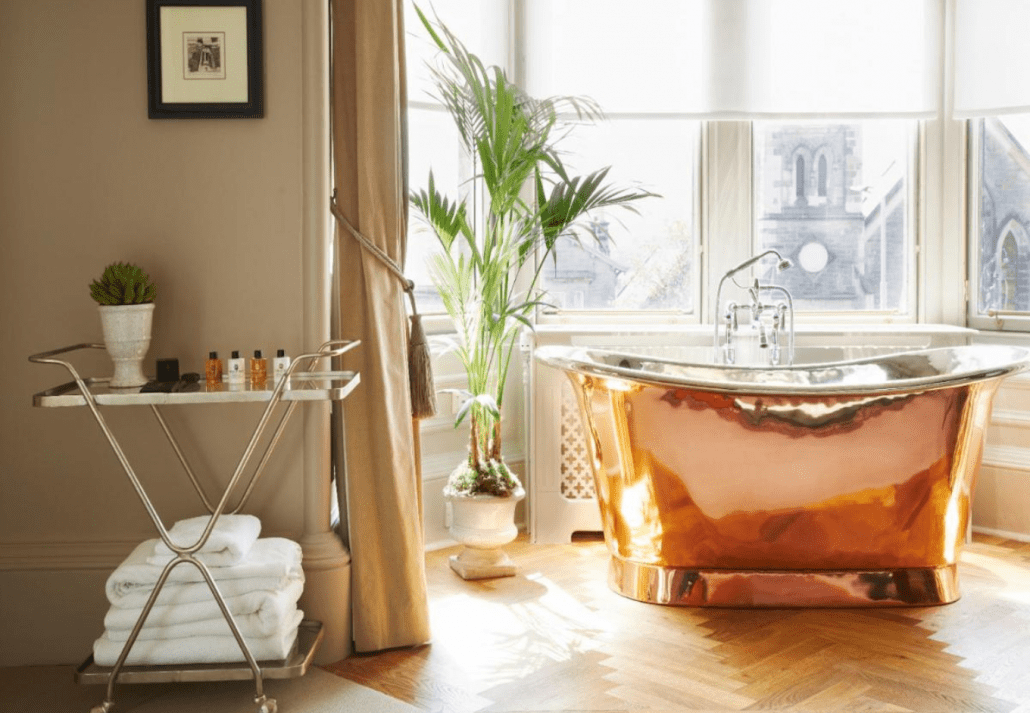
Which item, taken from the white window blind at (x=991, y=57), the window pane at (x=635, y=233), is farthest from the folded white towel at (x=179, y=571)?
the white window blind at (x=991, y=57)

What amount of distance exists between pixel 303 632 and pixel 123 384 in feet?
2.55

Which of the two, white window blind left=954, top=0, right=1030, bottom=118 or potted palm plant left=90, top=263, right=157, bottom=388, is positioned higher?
white window blind left=954, top=0, right=1030, bottom=118

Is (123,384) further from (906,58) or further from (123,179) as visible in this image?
(906,58)

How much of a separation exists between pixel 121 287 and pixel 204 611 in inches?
31.7

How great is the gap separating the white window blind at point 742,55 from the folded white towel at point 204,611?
8.50ft

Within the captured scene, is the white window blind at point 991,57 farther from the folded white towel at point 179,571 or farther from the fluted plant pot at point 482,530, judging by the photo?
the folded white towel at point 179,571

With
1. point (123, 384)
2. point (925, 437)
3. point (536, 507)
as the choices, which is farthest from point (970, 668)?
point (123, 384)

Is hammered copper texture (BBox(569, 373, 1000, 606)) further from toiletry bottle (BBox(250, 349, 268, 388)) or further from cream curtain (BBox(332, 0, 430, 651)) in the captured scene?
toiletry bottle (BBox(250, 349, 268, 388))

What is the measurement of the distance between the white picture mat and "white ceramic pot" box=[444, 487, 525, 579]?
1537mm

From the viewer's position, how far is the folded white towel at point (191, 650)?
2572 millimetres

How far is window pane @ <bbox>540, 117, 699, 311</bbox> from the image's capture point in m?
4.58

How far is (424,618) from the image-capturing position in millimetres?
3109

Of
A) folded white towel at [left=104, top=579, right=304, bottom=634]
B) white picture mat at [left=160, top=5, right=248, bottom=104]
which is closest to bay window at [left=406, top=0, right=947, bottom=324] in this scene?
white picture mat at [left=160, top=5, right=248, bottom=104]

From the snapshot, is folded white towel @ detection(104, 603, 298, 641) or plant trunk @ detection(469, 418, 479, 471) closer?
folded white towel @ detection(104, 603, 298, 641)
